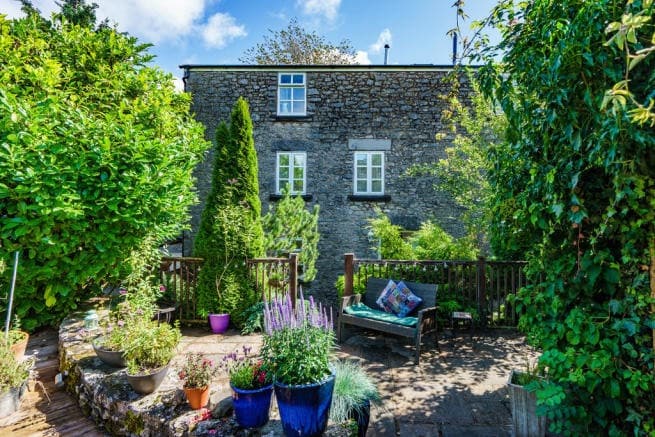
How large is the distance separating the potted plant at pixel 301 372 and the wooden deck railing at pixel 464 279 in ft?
10.6

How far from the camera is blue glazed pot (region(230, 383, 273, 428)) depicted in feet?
8.16

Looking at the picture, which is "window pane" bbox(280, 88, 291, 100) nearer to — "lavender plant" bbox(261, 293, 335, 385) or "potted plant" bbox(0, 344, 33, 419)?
"lavender plant" bbox(261, 293, 335, 385)

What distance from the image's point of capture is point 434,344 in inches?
202

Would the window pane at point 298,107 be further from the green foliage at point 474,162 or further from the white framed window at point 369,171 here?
the green foliage at point 474,162

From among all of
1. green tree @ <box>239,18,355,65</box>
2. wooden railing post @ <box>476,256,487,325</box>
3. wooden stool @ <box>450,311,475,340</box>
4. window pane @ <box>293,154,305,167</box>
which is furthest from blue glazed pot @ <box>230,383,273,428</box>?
green tree @ <box>239,18,355,65</box>

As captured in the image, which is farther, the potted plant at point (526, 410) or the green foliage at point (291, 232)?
the green foliage at point (291, 232)

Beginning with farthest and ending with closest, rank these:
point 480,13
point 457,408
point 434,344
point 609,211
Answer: point 434,344 → point 457,408 → point 480,13 → point 609,211

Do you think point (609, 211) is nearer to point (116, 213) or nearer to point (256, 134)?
point (116, 213)

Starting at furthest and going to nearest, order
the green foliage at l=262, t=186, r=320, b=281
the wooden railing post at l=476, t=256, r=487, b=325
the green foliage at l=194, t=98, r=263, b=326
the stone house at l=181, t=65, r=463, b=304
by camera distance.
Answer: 1. the stone house at l=181, t=65, r=463, b=304
2. the green foliage at l=262, t=186, r=320, b=281
3. the wooden railing post at l=476, t=256, r=487, b=325
4. the green foliage at l=194, t=98, r=263, b=326

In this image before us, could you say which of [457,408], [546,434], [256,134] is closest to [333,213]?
[256,134]

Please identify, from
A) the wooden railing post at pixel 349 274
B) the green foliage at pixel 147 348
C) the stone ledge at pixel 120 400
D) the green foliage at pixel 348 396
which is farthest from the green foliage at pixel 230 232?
the green foliage at pixel 348 396

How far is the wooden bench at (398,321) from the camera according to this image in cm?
457

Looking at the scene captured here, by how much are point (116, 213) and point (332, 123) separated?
7.48 m

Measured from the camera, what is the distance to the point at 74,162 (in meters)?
3.73
